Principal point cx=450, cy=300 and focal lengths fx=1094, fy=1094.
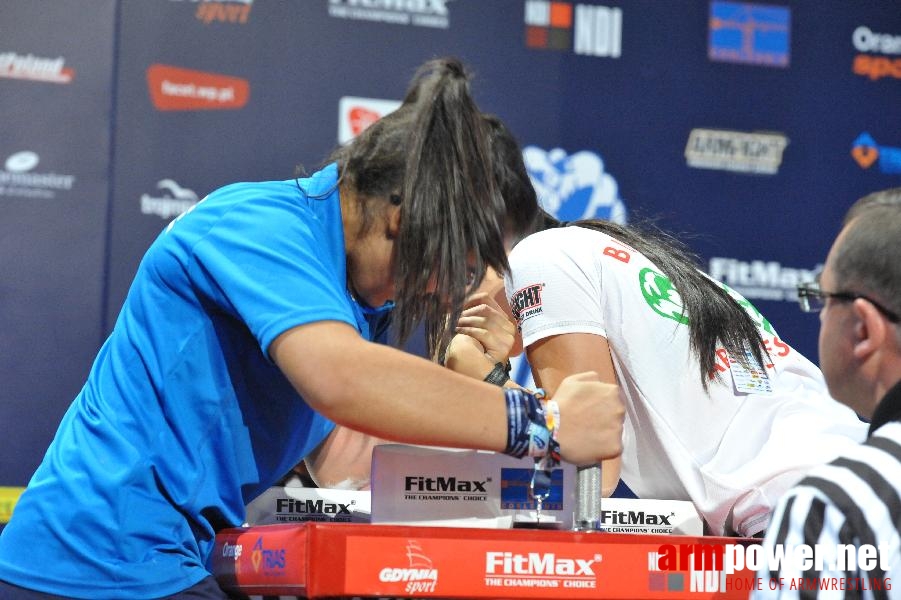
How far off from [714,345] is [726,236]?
2.71 m

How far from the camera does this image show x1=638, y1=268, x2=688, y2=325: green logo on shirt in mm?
1801

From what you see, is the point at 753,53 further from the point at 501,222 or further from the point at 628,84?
the point at 501,222

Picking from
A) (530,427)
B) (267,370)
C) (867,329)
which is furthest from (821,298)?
(267,370)

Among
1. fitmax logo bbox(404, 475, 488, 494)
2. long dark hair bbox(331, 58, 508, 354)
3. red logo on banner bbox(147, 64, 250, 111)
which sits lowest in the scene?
fitmax logo bbox(404, 475, 488, 494)

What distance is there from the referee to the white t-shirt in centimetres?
34

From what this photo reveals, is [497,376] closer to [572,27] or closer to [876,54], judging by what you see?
[572,27]

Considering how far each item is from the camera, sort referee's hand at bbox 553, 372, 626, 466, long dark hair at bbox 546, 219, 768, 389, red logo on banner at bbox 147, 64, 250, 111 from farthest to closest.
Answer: red logo on banner at bbox 147, 64, 250, 111 < long dark hair at bbox 546, 219, 768, 389 < referee's hand at bbox 553, 372, 626, 466

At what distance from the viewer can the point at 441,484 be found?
4.75 ft

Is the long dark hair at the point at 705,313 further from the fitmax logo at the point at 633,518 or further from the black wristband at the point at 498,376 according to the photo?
the black wristband at the point at 498,376

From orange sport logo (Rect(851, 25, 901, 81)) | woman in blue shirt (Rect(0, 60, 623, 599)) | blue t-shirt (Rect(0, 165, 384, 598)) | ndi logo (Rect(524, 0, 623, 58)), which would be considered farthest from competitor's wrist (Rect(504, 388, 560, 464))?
orange sport logo (Rect(851, 25, 901, 81))

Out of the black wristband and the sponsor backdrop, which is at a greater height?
the sponsor backdrop

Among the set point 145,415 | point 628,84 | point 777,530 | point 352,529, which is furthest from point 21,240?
point 777,530

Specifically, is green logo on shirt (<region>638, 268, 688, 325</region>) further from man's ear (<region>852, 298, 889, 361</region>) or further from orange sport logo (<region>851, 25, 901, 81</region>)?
orange sport logo (<region>851, 25, 901, 81</region>)

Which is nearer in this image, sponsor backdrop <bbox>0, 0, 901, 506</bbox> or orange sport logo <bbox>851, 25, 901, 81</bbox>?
sponsor backdrop <bbox>0, 0, 901, 506</bbox>
